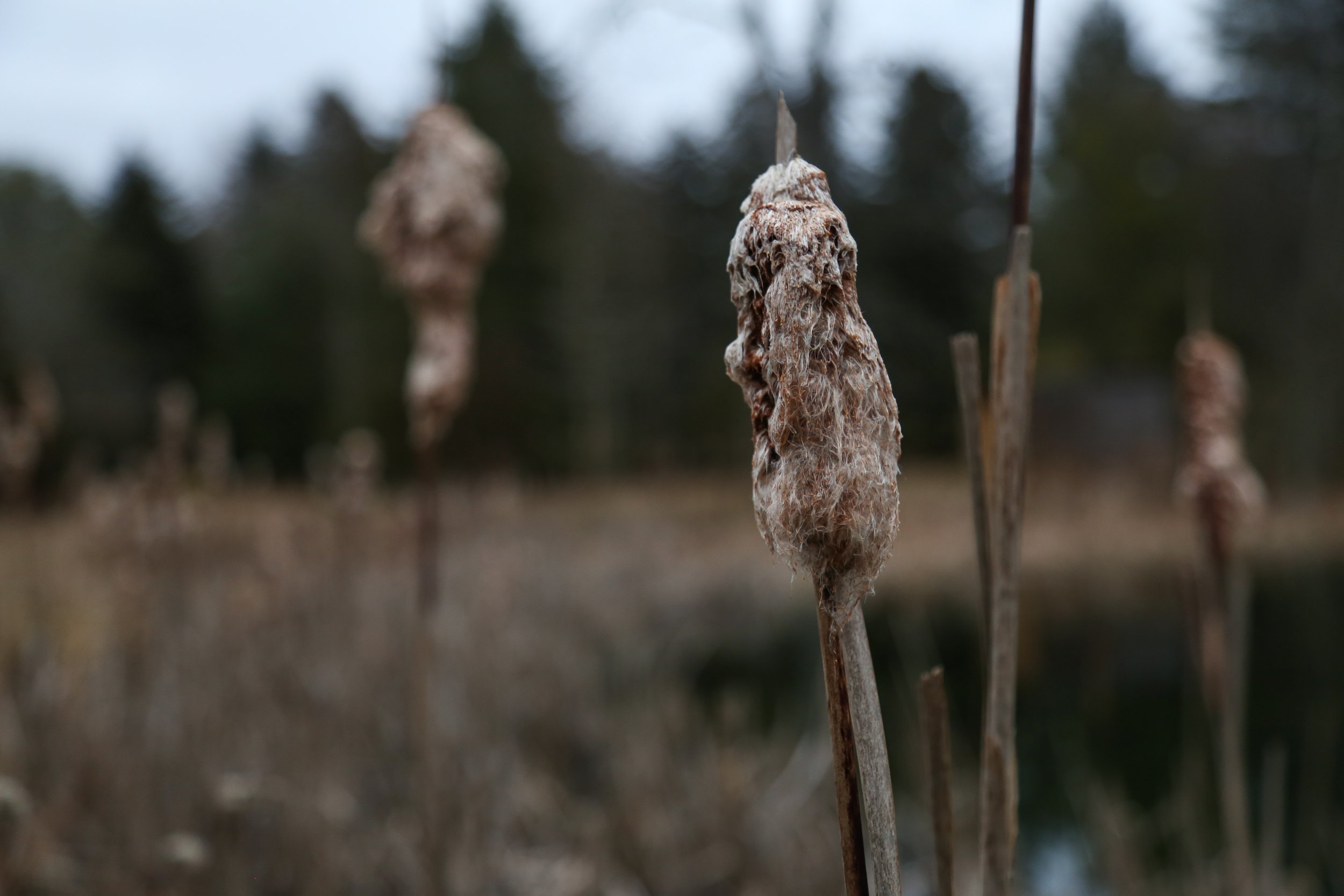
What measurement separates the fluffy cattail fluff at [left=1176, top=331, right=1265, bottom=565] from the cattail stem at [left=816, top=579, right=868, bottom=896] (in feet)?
3.37

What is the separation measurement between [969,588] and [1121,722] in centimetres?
228

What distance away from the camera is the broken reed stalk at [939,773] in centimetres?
41

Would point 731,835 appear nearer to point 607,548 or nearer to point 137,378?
point 607,548

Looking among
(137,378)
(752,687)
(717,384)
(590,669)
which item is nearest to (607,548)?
(752,687)

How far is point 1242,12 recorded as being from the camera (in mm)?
10266

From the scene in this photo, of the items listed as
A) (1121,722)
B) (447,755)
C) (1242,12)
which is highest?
(1242,12)

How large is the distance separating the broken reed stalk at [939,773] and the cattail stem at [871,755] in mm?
57

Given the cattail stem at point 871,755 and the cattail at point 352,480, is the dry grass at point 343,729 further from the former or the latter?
the cattail stem at point 871,755

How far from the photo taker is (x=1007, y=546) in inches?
16.0

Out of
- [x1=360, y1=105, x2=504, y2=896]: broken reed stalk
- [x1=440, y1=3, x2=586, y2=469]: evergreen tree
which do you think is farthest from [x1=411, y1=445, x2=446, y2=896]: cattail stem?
[x1=440, y1=3, x2=586, y2=469]: evergreen tree

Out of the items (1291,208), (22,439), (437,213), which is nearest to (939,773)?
(437,213)

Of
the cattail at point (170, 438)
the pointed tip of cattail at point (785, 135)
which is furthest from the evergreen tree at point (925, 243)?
the pointed tip of cattail at point (785, 135)

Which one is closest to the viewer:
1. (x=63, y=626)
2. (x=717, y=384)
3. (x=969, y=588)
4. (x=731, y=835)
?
(x=731, y=835)

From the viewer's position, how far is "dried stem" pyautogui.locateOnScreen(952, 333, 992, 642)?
1.46 ft
